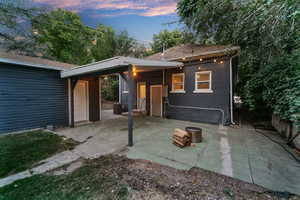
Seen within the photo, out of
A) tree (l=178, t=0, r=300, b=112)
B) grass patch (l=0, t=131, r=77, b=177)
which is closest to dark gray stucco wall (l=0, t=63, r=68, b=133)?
grass patch (l=0, t=131, r=77, b=177)

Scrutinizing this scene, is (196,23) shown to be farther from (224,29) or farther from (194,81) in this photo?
(194,81)

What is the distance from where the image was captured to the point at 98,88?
310 inches

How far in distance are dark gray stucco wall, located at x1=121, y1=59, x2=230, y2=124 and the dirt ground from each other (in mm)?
4595

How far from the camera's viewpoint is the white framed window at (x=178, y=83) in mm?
7725

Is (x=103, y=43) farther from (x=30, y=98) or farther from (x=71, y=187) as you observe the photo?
(x=71, y=187)

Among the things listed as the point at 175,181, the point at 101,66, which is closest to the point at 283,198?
the point at 175,181

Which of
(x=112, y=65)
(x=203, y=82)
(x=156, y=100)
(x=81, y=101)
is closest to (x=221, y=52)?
(x=203, y=82)

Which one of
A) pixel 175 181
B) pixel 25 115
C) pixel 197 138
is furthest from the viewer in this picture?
pixel 25 115

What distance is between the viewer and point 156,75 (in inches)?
339

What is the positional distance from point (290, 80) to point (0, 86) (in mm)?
9813

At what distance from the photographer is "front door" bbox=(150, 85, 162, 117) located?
340 inches

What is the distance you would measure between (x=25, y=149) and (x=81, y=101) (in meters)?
3.72

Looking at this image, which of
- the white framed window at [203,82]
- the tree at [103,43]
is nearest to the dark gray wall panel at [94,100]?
the white framed window at [203,82]

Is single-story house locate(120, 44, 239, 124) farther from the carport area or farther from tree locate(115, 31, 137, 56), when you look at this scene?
tree locate(115, 31, 137, 56)
